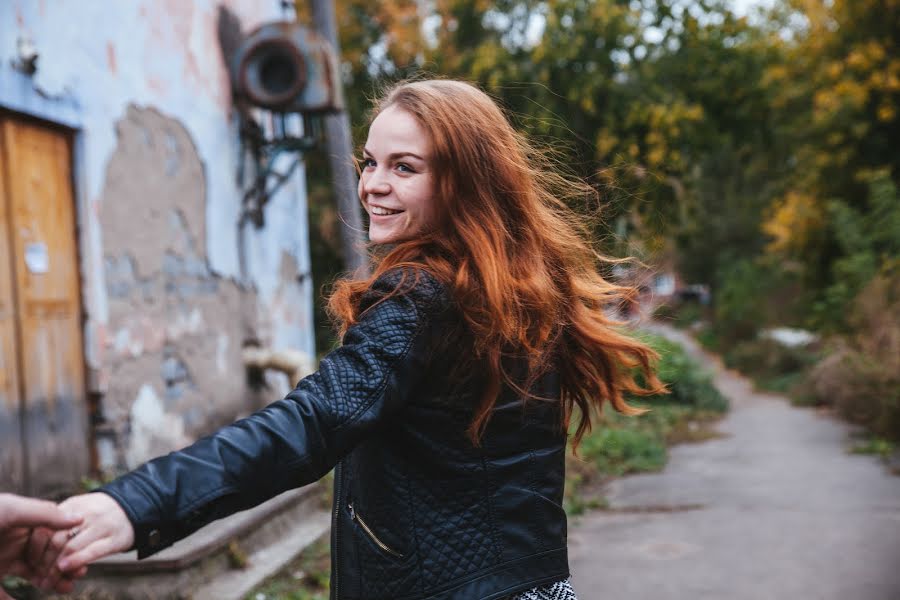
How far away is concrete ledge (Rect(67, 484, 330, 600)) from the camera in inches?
145

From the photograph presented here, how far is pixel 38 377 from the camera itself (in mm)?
4359

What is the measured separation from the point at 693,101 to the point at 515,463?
42.4 feet

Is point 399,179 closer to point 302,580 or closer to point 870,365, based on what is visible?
point 302,580

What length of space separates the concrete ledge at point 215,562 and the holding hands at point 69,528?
8.81 feet

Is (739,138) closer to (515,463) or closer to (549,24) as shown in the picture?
(549,24)

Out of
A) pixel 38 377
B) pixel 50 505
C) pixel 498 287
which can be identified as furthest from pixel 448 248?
pixel 38 377

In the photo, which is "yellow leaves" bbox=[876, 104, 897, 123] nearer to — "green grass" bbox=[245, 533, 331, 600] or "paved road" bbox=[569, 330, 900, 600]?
"paved road" bbox=[569, 330, 900, 600]

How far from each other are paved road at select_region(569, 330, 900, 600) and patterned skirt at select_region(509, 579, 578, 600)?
8.72 ft

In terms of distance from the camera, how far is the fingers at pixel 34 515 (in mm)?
1119

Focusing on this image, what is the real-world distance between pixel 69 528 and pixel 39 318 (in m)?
3.65

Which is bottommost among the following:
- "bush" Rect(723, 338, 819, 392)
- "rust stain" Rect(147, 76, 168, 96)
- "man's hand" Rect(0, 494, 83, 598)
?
"bush" Rect(723, 338, 819, 392)

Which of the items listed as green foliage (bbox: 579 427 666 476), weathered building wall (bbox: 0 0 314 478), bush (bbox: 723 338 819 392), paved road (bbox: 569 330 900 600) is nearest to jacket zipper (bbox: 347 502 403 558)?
paved road (bbox: 569 330 900 600)

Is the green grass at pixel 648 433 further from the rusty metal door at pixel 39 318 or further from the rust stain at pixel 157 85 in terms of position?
the rust stain at pixel 157 85

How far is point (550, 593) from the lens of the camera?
5.46 feet
